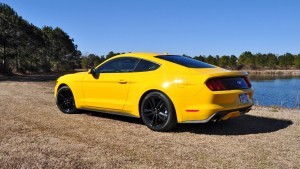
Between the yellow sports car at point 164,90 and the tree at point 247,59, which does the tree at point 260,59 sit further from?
the yellow sports car at point 164,90

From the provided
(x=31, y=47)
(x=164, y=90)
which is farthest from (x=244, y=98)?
(x=31, y=47)

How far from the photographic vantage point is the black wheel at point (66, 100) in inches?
305

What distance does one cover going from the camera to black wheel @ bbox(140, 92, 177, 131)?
5.72 meters

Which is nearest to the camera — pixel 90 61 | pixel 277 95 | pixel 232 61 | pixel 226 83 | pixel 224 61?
pixel 226 83

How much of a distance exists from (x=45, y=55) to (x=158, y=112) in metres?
64.3

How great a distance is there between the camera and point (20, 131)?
575 centimetres

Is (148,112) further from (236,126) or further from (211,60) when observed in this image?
(211,60)

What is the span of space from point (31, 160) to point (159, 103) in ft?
8.13

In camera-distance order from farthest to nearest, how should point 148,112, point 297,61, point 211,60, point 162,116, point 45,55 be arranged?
point 211,60 < point 297,61 < point 45,55 < point 148,112 < point 162,116

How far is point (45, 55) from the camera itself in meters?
66.4

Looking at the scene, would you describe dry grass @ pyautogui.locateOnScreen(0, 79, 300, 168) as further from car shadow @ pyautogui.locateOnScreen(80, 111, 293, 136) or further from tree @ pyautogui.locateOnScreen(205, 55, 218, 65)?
tree @ pyautogui.locateOnScreen(205, 55, 218, 65)

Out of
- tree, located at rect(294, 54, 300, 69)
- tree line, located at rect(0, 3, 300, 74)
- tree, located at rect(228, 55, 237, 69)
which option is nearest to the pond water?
tree line, located at rect(0, 3, 300, 74)

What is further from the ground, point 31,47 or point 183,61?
point 31,47

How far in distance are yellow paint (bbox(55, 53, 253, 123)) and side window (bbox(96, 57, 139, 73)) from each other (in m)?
0.10
